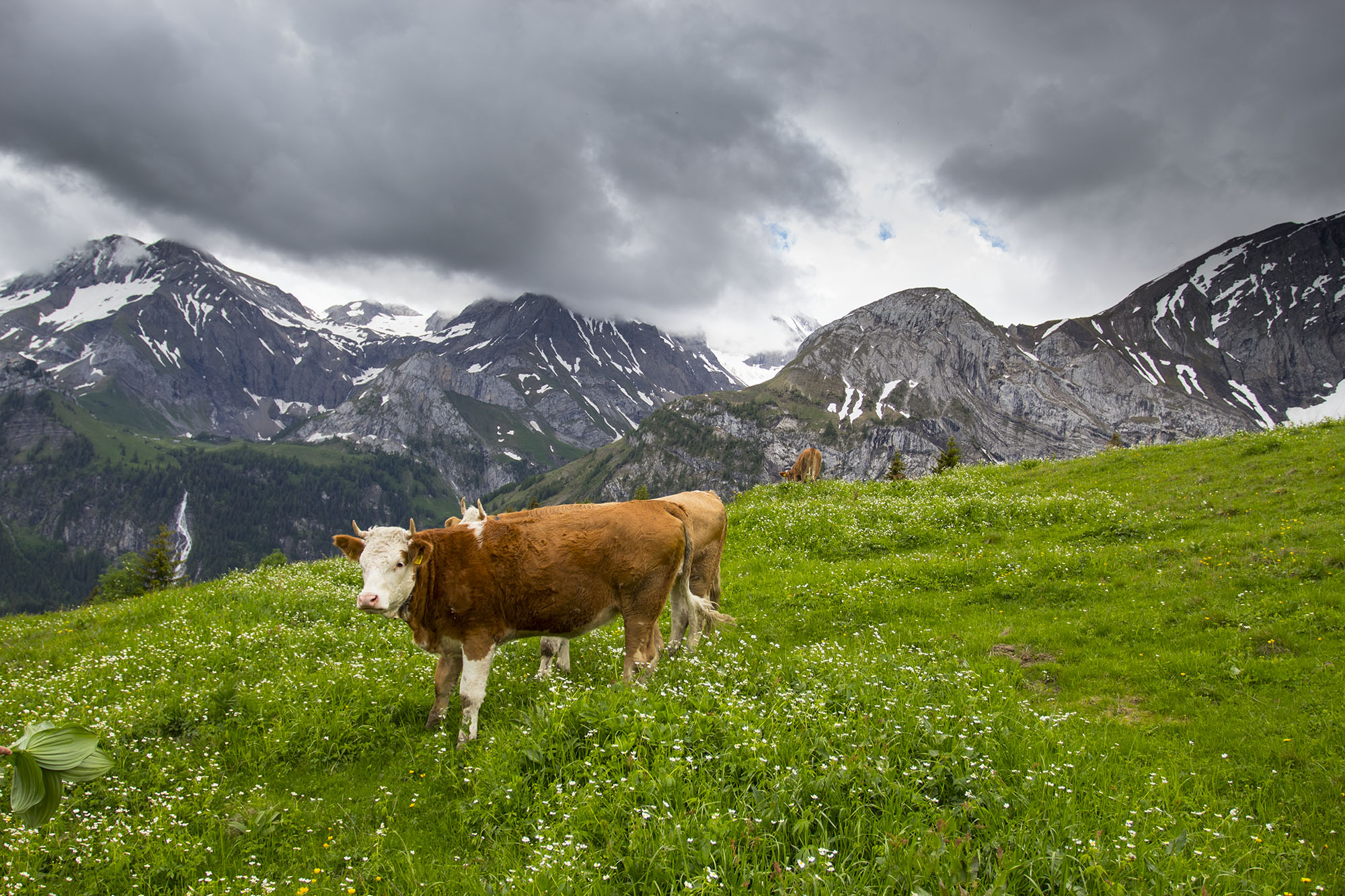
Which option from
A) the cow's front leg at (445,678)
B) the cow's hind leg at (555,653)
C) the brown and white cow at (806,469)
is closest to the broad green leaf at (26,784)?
the cow's front leg at (445,678)

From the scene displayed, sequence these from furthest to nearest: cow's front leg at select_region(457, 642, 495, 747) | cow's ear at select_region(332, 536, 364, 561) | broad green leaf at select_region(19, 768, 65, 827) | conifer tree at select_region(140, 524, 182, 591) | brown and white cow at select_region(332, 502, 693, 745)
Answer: conifer tree at select_region(140, 524, 182, 591)
brown and white cow at select_region(332, 502, 693, 745)
cow's ear at select_region(332, 536, 364, 561)
cow's front leg at select_region(457, 642, 495, 747)
broad green leaf at select_region(19, 768, 65, 827)

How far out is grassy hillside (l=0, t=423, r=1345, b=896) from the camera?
5.45m

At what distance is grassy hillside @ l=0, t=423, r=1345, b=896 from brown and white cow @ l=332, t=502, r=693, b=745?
84 cm

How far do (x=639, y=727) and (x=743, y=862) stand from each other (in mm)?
2347

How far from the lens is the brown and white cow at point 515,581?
9312mm

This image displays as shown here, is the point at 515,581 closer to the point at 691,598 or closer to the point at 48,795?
the point at 691,598

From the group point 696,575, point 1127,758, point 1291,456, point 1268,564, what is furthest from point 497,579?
point 1291,456

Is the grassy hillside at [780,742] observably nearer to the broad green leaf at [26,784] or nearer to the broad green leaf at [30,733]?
the broad green leaf at [26,784]

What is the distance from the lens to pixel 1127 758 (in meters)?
7.41

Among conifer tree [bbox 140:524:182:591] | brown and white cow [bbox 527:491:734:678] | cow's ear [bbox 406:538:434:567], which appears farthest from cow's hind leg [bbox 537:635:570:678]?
conifer tree [bbox 140:524:182:591]

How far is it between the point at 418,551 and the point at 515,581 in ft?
4.94

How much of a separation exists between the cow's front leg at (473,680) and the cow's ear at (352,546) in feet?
6.94

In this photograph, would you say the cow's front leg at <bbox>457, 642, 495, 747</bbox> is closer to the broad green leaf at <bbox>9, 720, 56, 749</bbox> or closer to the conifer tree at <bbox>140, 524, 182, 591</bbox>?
the broad green leaf at <bbox>9, 720, 56, 749</bbox>

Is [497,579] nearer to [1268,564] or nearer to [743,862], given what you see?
[743,862]
